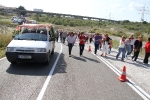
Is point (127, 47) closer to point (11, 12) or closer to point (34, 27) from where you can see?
point (34, 27)

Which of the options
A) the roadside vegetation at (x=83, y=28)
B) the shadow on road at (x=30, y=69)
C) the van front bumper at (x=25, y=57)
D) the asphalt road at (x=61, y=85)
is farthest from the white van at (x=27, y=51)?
the roadside vegetation at (x=83, y=28)

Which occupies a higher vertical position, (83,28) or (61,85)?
(61,85)

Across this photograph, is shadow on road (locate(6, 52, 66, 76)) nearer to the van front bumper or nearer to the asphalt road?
the asphalt road

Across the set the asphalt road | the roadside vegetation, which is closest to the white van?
the asphalt road

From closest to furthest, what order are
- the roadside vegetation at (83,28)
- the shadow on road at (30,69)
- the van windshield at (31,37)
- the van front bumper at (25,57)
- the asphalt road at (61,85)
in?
the asphalt road at (61,85) → the shadow on road at (30,69) → the van front bumper at (25,57) → the van windshield at (31,37) → the roadside vegetation at (83,28)

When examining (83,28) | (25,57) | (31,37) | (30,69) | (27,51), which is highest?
(31,37)

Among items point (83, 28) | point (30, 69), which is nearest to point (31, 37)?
point (30, 69)

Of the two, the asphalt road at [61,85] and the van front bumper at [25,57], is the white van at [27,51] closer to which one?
the van front bumper at [25,57]

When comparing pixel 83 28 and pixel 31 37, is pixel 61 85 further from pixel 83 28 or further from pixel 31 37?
pixel 83 28

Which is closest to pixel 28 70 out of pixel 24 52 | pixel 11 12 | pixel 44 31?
pixel 24 52

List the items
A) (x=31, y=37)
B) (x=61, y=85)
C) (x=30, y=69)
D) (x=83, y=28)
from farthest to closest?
(x=83, y=28)
(x=31, y=37)
(x=30, y=69)
(x=61, y=85)

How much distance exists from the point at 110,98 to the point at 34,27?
283 inches

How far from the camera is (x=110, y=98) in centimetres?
605

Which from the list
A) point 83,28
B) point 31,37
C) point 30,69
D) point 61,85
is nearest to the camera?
point 61,85
